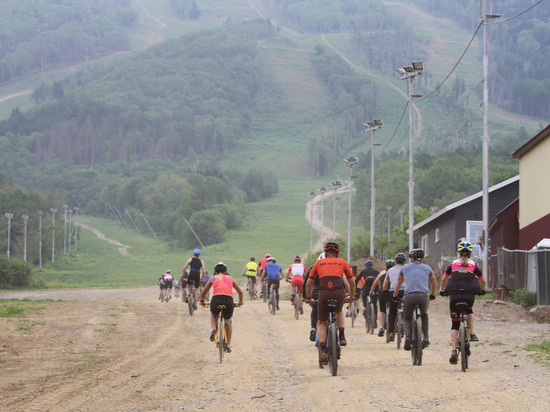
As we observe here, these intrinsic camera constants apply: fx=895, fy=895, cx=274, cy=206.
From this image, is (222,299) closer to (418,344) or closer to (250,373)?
(250,373)

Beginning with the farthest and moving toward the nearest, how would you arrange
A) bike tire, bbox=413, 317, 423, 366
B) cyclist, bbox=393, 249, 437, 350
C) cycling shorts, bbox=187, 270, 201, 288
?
1. cycling shorts, bbox=187, 270, 201, 288
2. cyclist, bbox=393, 249, 437, 350
3. bike tire, bbox=413, 317, 423, 366

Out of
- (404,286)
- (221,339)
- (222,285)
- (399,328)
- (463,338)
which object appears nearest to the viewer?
(463,338)

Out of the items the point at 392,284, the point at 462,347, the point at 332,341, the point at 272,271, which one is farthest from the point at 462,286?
the point at 272,271

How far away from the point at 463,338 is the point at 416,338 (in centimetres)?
112

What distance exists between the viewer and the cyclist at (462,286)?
45.1 ft

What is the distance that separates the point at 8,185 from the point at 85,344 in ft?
392

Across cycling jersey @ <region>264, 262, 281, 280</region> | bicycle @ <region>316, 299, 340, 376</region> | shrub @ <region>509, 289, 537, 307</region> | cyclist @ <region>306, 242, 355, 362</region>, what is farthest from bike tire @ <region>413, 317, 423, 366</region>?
cycling jersey @ <region>264, 262, 281, 280</region>

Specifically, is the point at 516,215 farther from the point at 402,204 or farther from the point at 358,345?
the point at 402,204

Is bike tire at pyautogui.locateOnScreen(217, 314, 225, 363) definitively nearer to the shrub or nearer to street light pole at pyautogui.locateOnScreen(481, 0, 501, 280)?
the shrub

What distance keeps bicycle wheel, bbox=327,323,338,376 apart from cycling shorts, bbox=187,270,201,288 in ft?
46.5

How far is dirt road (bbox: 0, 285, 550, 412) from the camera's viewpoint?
10875 mm

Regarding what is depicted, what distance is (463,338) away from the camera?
44.1ft

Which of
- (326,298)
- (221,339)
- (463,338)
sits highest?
(326,298)

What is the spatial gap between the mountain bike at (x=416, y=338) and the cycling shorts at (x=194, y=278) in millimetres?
13533
